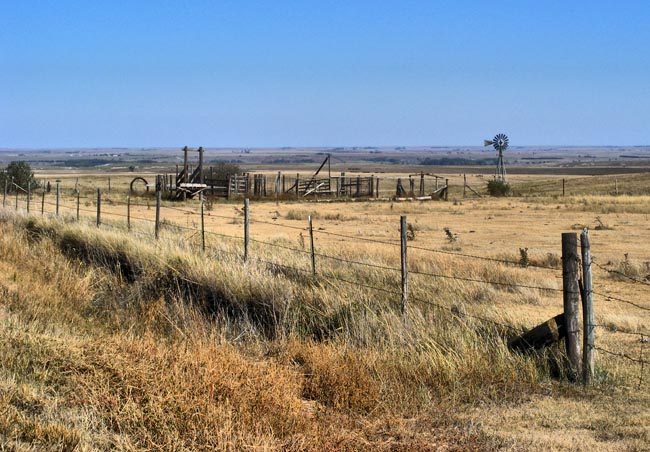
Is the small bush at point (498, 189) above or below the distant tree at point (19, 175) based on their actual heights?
below

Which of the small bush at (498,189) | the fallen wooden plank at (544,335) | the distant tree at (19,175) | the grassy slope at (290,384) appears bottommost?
the grassy slope at (290,384)

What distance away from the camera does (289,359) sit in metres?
7.97

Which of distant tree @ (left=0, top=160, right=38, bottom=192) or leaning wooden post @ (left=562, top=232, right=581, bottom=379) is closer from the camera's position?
leaning wooden post @ (left=562, top=232, right=581, bottom=379)

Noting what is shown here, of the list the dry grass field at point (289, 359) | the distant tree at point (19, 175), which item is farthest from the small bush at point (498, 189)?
the dry grass field at point (289, 359)

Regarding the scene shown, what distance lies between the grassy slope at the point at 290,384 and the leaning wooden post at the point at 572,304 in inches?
11.0

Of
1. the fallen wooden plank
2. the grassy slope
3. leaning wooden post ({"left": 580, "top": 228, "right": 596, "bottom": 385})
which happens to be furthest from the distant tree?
leaning wooden post ({"left": 580, "top": 228, "right": 596, "bottom": 385})

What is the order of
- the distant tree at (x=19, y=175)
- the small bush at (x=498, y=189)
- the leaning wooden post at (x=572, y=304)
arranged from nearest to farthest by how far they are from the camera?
1. the leaning wooden post at (x=572, y=304)
2. the distant tree at (x=19, y=175)
3. the small bush at (x=498, y=189)

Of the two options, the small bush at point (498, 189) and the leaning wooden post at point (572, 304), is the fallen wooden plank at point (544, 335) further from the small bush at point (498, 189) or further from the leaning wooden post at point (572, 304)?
the small bush at point (498, 189)

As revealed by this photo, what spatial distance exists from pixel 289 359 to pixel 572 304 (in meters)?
2.75

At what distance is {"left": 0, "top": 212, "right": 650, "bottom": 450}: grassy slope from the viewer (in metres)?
5.88

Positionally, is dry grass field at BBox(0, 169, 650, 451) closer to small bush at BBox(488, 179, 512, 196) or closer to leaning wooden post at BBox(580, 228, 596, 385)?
leaning wooden post at BBox(580, 228, 596, 385)

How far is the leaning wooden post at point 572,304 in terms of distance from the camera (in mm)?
7555

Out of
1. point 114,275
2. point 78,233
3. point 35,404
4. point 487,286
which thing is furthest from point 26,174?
point 35,404

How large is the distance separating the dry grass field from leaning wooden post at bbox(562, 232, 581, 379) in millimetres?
186
